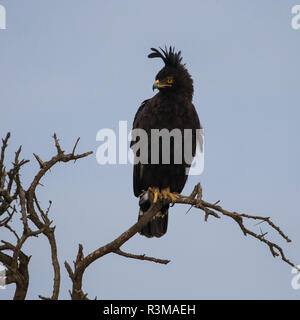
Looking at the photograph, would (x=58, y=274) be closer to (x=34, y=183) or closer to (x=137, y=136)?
(x=34, y=183)

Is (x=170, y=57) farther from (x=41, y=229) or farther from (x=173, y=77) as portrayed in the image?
(x=41, y=229)

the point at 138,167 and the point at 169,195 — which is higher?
the point at 138,167

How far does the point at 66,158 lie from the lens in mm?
5992

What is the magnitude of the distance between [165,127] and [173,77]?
3.25ft

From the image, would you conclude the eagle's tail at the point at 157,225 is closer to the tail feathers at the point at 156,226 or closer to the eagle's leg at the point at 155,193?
the tail feathers at the point at 156,226

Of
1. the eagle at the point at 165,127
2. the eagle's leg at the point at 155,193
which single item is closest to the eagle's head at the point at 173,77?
the eagle at the point at 165,127

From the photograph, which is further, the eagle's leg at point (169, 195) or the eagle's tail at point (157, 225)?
the eagle's tail at point (157, 225)

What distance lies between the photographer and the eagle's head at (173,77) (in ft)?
26.9

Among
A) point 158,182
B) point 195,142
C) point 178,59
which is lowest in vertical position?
point 158,182

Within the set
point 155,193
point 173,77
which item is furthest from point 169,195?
point 173,77

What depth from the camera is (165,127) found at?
7.79m

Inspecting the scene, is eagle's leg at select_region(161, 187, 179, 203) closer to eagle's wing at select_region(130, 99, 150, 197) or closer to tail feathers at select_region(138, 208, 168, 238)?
eagle's wing at select_region(130, 99, 150, 197)
